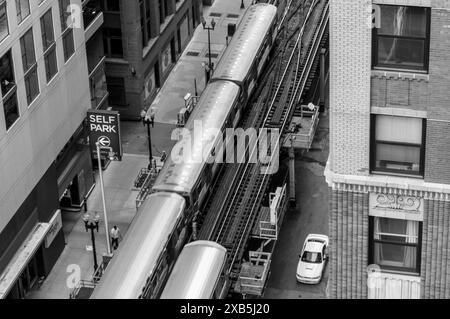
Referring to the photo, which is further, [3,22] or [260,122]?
[260,122]

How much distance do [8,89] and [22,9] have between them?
426 centimetres

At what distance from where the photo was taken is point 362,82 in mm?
30516

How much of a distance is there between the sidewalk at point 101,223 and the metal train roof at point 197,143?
759 cm

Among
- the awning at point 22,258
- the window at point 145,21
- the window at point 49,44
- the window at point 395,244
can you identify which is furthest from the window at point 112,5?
the window at point 395,244

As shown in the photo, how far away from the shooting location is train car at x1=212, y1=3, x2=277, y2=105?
69.4 meters

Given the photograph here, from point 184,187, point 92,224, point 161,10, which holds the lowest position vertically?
point 92,224

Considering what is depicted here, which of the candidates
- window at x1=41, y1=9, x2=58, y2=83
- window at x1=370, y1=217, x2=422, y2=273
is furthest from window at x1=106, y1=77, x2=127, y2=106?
window at x1=370, y1=217, x2=422, y2=273

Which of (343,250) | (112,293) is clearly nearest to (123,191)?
(112,293)

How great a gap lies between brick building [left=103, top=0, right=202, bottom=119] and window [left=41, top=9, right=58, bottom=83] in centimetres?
1440

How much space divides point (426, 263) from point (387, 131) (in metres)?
3.96

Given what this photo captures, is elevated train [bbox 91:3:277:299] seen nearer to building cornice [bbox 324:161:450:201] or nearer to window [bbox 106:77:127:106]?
window [bbox 106:77:127:106]

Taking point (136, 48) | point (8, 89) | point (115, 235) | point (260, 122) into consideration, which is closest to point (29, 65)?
point (8, 89)

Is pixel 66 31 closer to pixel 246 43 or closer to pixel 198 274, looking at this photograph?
pixel 246 43

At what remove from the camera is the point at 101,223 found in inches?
2643
